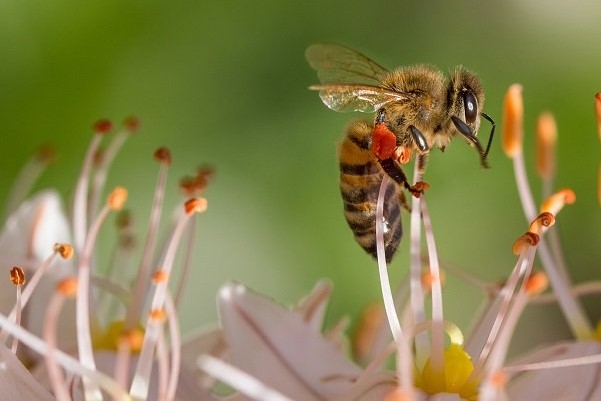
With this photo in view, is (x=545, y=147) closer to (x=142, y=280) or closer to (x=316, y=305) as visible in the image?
(x=316, y=305)

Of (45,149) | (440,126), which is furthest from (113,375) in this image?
(45,149)

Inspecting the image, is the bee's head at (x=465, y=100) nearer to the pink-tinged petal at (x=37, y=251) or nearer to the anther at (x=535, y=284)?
the anther at (x=535, y=284)

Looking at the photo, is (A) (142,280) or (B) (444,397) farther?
(A) (142,280)

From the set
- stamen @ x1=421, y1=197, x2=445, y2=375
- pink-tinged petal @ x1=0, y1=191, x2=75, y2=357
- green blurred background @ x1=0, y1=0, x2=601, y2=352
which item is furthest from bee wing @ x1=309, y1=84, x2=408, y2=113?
green blurred background @ x1=0, y1=0, x2=601, y2=352

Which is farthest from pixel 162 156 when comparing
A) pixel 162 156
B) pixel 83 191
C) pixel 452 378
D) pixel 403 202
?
pixel 452 378

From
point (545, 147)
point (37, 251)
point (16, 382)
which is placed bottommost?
point (16, 382)

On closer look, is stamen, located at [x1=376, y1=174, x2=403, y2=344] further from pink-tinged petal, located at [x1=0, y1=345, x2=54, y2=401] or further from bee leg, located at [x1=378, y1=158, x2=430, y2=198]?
pink-tinged petal, located at [x1=0, y1=345, x2=54, y2=401]

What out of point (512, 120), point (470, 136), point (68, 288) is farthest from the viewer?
point (512, 120)
